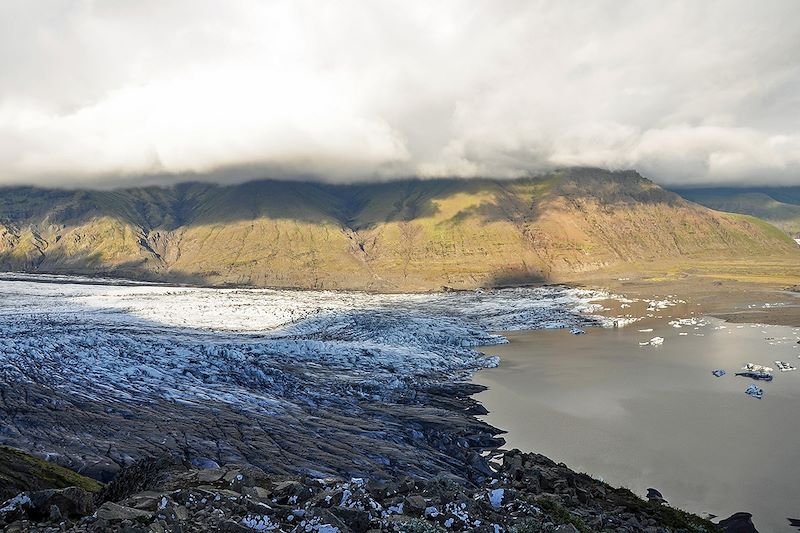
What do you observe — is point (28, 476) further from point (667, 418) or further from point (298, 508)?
point (667, 418)

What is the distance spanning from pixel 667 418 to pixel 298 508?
103ft

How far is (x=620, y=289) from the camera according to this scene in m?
141

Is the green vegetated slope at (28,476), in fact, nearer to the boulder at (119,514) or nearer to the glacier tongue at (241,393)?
the boulder at (119,514)

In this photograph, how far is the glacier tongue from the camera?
23.4 m

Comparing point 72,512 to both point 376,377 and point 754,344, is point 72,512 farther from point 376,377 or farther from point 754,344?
point 754,344

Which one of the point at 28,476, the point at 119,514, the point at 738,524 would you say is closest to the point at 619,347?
the point at 738,524

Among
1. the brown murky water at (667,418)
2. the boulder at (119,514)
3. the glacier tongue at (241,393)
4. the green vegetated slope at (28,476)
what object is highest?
the boulder at (119,514)

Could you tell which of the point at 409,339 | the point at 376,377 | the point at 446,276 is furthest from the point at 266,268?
the point at 376,377

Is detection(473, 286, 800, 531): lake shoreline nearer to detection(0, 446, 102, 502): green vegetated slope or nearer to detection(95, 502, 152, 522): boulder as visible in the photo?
detection(95, 502, 152, 522): boulder

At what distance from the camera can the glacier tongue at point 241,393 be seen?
76.8 feet

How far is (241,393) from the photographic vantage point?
106 feet

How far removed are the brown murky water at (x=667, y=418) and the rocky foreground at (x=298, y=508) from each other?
9916 mm

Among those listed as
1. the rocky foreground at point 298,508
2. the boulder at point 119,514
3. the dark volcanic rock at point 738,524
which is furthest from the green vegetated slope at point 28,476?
the dark volcanic rock at point 738,524

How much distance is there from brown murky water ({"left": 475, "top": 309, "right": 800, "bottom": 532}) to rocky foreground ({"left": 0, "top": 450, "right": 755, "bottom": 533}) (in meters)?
9.92
